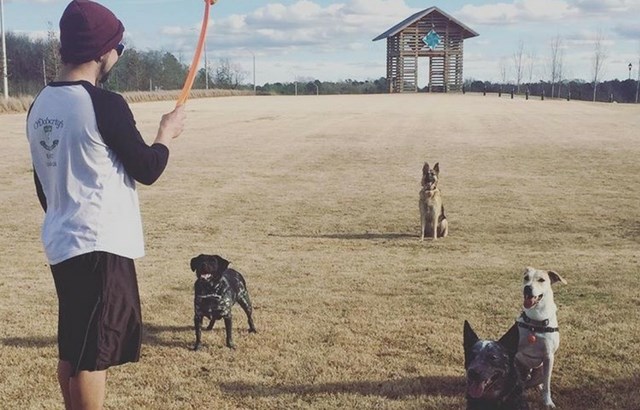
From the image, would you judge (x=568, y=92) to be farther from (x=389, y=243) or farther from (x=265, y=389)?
(x=265, y=389)

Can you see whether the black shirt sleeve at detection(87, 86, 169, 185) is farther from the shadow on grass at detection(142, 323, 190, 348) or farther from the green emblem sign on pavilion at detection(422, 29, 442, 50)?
the green emblem sign on pavilion at detection(422, 29, 442, 50)

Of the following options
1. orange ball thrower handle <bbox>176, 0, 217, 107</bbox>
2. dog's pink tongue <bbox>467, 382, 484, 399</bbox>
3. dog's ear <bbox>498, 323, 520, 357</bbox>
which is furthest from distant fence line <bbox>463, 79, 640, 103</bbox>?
orange ball thrower handle <bbox>176, 0, 217, 107</bbox>

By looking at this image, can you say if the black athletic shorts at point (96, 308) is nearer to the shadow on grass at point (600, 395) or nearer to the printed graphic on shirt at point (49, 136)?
the printed graphic on shirt at point (49, 136)

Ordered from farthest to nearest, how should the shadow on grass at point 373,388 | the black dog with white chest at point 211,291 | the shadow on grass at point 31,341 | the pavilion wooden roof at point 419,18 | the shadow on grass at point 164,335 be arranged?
the pavilion wooden roof at point 419,18 < the shadow on grass at point 164,335 < the shadow on grass at point 31,341 < the black dog with white chest at point 211,291 < the shadow on grass at point 373,388

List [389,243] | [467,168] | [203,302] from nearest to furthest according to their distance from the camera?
[203,302] → [389,243] → [467,168]

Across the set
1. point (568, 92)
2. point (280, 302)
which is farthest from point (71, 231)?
point (568, 92)

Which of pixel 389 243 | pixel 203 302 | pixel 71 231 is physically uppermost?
pixel 71 231

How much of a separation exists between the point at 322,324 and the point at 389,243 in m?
4.71

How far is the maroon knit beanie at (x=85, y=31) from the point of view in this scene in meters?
2.85

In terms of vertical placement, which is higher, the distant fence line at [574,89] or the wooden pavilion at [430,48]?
the wooden pavilion at [430,48]

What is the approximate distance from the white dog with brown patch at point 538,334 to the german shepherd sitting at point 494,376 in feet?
1.42

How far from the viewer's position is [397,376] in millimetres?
5234

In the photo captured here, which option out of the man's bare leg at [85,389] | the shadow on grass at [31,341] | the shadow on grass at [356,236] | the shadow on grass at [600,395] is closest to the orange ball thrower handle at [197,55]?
the man's bare leg at [85,389]

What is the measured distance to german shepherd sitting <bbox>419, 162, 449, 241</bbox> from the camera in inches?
443
